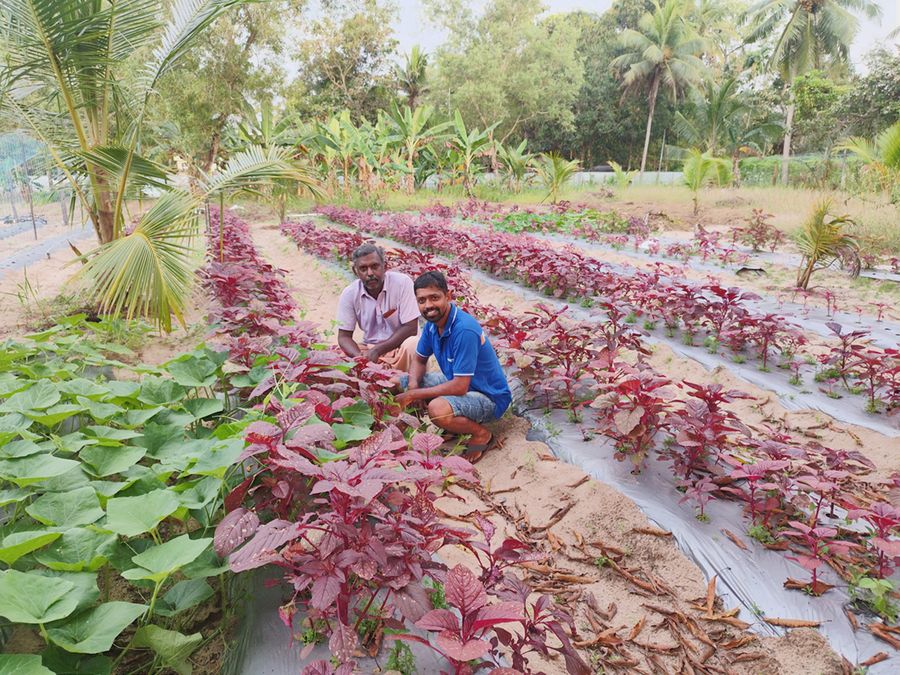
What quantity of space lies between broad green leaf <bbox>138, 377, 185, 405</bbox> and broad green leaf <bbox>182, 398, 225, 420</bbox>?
9cm

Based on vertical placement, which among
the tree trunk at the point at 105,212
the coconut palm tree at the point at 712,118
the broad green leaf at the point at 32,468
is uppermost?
the coconut palm tree at the point at 712,118

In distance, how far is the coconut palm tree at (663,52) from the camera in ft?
86.2

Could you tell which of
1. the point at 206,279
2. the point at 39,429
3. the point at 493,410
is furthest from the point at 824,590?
the point at 206,279

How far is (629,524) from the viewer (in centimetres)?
233

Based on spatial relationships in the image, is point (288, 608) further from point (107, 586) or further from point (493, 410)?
point (493, 410)

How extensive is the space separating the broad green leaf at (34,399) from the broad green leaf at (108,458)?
404mm

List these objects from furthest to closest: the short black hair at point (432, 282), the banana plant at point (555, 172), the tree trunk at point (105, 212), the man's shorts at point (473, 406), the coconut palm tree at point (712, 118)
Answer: the coconut palm tree at point (712, 118) → the banana plant at point (555, 172) → the tree trunk at point (105, 212) → the man's shorts at point (473, 406) → the short black hair at point (432, 282)

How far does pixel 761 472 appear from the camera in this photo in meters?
2.08

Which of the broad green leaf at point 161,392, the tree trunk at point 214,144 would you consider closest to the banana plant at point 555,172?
the tree trunk at point 214,144

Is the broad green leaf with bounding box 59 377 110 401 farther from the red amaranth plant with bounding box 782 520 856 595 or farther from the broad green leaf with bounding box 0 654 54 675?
the red amaranth plant with bounding box 782 520 856 595

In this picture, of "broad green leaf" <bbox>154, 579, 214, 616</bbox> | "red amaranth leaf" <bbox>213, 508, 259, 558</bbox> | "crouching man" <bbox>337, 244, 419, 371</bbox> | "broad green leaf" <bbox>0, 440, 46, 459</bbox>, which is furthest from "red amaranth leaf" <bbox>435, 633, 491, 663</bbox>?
"crouching man" <bbox>337, 244, 419, 371</bbox>

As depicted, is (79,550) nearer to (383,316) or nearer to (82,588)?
(82,588)

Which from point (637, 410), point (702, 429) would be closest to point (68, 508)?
point (637, 410)

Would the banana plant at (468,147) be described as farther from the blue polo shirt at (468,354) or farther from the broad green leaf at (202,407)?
the broad green leaf at (202,407)
